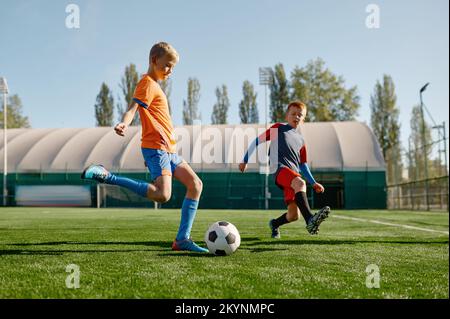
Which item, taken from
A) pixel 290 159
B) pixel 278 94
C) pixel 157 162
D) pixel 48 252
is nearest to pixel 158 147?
pixel 157 162

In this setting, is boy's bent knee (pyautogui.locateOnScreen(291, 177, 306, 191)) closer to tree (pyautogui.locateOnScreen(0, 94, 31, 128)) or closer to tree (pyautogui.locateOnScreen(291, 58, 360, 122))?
tree (pyautogui.locateOnScreen(291, 58, 360, 122))

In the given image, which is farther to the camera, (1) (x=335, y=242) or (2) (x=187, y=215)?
(1) (x=335, y=242)

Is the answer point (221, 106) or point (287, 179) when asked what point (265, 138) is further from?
point (221, 106)

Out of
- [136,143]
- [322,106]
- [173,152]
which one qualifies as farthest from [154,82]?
[322,106]

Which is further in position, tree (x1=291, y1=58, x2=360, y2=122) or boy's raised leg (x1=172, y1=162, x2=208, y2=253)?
tree (x1=291, y1=58, x2=360, y2=122)

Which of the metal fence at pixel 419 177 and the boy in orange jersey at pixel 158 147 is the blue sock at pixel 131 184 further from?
the metal fence at pixel 419 177

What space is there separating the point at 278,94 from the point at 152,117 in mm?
36385

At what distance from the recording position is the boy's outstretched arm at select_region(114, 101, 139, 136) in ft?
12.8

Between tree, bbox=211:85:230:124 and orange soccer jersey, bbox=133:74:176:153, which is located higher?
tree, bbox=211:85:230:124

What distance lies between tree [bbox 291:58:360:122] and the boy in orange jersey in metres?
35.4

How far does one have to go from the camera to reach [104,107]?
142ft

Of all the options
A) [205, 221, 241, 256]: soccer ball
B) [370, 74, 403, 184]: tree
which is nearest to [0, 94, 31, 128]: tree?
[370, 74, 403, 184]: tree

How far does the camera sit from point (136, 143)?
30.4 meters
